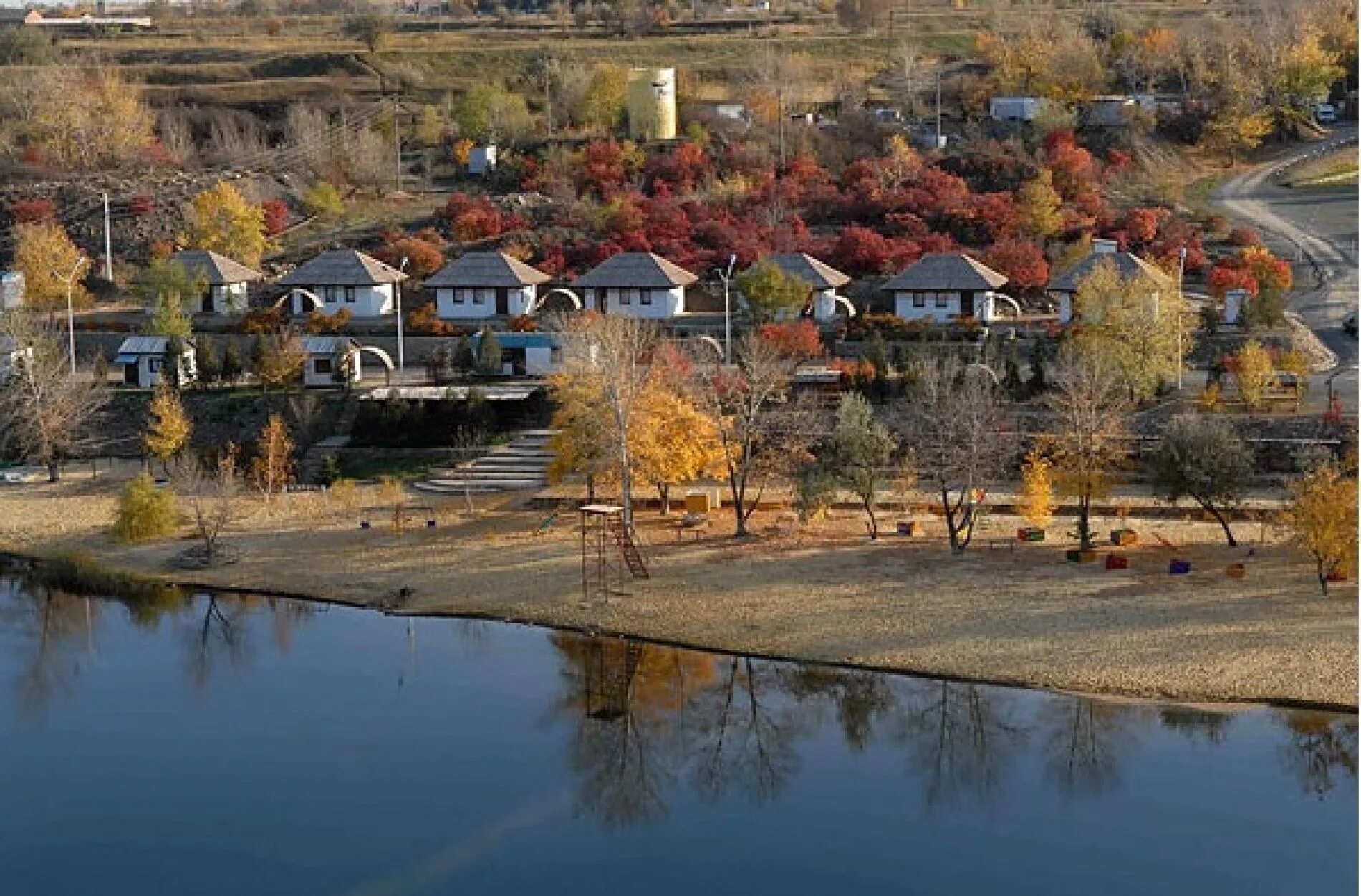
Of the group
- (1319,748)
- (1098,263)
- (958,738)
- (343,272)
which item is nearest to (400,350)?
(343,272)

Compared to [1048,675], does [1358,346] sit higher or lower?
higher

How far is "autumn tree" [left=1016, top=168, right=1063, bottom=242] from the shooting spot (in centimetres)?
4750

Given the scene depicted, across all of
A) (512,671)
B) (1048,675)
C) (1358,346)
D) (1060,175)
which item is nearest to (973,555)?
(1048,675)

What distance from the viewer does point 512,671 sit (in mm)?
25078

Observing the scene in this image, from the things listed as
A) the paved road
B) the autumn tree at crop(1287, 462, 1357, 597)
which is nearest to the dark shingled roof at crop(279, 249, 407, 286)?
the paved road

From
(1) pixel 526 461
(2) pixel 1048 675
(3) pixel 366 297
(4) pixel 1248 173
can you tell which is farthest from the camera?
(4) pixel 1248 173

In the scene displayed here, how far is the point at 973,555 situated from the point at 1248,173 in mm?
31933

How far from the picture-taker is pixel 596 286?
4284cm

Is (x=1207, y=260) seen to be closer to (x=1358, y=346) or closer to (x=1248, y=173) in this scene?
(x=1358, y=346)

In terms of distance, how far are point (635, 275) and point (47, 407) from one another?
13101mm

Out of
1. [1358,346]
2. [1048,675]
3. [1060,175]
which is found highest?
[1060,175]

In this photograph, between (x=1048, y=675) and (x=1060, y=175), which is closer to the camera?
(x=1048, y=675)

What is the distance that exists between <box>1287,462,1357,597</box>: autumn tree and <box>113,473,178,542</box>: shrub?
55.7 feet

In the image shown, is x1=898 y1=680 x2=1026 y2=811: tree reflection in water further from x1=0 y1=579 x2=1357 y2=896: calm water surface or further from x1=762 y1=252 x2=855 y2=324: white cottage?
x1=762 y1=252 x2=855 y2=324: white cottage
